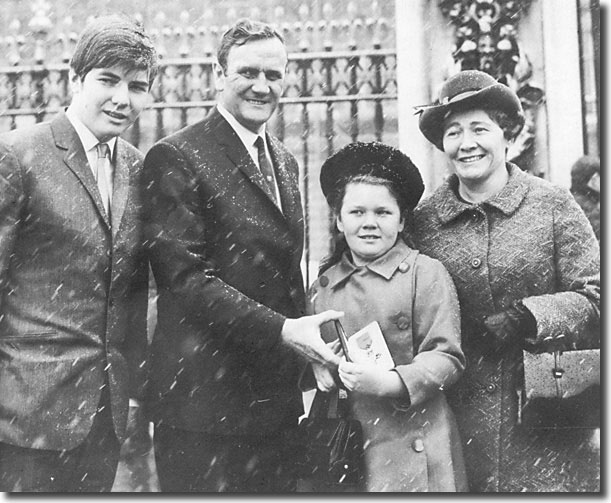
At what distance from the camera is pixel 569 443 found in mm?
2617

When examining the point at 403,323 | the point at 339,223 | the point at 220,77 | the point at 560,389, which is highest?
the point at 220,77

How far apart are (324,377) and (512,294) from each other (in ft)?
2.25

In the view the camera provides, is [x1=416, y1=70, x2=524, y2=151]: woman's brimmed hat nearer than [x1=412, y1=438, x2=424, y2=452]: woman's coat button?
No

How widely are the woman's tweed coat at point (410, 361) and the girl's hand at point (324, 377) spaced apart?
0.37ft

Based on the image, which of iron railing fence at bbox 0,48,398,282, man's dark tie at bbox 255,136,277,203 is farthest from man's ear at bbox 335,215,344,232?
iron railing fence at bbox 0,48,398,282

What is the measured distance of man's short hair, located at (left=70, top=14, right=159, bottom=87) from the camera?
2.51 meters

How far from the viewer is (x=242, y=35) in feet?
8.46

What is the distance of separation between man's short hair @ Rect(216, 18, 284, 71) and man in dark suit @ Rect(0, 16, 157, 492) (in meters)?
0.28

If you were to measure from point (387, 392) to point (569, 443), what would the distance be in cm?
70

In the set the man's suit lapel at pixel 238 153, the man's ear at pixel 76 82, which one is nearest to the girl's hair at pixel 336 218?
the man's suit lapel at pixel 238 153

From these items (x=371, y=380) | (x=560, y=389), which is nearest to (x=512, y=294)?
(x=560, y=389)

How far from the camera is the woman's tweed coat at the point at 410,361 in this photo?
2.47m

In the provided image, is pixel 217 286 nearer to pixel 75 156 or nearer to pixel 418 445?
pixel 75 156

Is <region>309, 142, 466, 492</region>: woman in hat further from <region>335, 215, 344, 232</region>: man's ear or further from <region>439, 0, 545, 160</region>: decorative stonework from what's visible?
<region>439, 0, 545, 160</region>: decorative stonework
